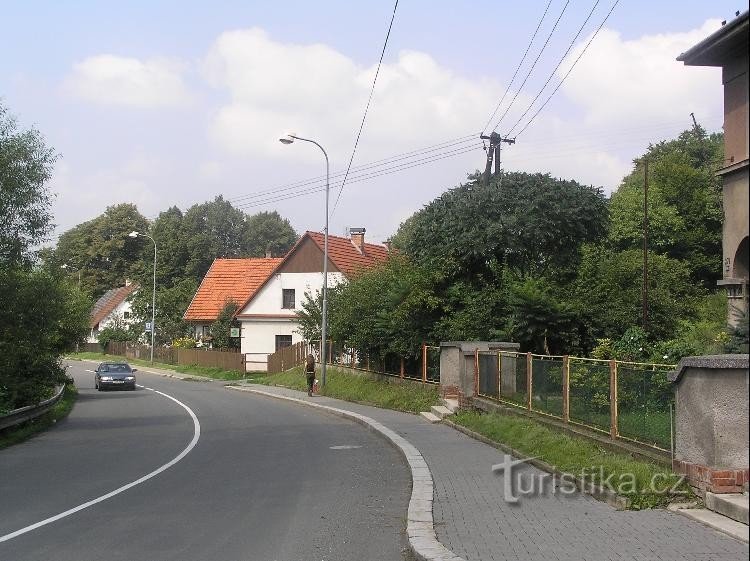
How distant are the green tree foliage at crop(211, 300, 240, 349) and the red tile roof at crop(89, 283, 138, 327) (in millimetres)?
33752

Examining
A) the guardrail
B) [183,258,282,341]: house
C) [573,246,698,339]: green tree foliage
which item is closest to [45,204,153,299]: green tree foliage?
[183,258,282,341]: house

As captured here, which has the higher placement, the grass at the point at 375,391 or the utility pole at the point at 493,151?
the utility pole at the point at 493,151

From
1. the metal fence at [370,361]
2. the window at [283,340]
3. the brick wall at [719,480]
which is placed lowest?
the brick wall at [719,480]

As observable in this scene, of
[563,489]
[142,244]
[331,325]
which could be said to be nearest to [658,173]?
[331,325]

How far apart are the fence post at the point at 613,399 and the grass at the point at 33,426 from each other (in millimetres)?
13147

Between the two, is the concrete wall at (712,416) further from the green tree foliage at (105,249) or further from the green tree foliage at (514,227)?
the green tree foliage at (105,249)

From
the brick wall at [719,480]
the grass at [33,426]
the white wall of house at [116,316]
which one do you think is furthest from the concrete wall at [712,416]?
the white wall of house at [116,316]

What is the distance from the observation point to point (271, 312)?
174 ft

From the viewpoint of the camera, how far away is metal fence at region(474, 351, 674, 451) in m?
9.68

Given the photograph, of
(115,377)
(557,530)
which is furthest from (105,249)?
(557,530)

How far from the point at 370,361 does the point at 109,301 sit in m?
66.9

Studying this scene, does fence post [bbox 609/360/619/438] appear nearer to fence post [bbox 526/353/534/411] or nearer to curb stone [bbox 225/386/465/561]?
curb stone [bbox 225/386/465/561]

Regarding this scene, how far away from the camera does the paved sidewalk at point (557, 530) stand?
6.94 m

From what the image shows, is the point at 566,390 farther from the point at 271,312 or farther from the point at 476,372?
the point at 271,312
